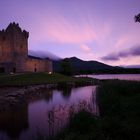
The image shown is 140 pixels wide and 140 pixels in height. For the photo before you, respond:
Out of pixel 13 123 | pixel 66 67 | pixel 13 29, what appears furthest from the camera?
pixel 66 67

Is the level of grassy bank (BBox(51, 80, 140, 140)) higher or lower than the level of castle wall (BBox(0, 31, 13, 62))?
lower

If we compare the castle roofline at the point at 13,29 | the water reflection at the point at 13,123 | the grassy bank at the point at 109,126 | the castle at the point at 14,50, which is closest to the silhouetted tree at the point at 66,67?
the castle at the point at 14,50

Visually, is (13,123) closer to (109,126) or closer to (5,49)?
(109,126)

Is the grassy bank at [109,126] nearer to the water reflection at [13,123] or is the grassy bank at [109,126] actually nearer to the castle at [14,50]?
the water reflection at [13,123]

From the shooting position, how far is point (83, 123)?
34.8 feet

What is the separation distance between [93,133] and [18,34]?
55.4 meters

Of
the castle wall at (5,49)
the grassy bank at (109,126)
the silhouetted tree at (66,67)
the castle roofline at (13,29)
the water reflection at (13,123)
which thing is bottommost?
the water reflection at (13,123)

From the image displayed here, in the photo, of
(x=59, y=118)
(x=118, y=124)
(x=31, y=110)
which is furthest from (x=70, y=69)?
(x=118, y=124)

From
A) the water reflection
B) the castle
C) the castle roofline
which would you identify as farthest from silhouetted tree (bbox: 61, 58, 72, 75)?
the water reflection

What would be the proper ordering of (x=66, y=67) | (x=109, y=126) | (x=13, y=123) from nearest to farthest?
(x=109, y=126)
(x=13, y=123)
(x=66, y=67)

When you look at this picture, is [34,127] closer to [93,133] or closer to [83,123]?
[83,123]

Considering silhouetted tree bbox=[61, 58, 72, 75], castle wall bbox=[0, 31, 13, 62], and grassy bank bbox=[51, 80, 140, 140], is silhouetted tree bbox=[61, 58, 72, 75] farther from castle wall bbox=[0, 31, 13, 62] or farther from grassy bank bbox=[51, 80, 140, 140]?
grassy bank bbox=[51, 80, 140, 140]

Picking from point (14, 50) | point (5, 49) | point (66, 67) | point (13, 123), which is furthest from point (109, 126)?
point (66, 67)

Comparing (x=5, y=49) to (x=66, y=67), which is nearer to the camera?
(x=5, y=49)
